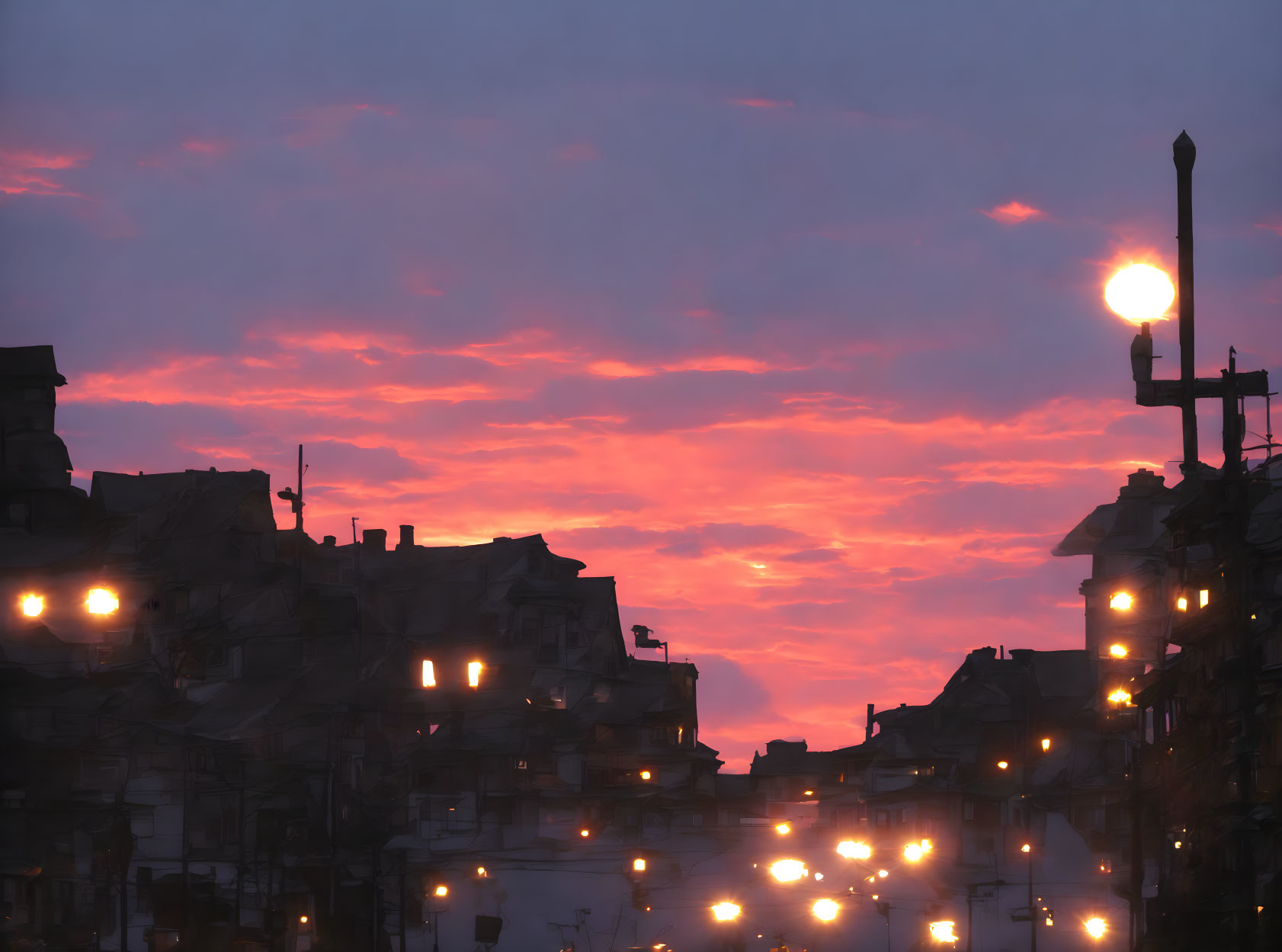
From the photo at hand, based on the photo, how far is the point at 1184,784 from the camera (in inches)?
2010

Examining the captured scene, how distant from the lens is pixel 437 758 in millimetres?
87938

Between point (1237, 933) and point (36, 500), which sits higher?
point (36, 500)

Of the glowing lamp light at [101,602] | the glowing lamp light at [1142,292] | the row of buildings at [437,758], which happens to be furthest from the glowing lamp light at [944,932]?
the glowing lamp light at [1142,292]

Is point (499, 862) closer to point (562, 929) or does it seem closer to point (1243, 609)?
point (562, 929)

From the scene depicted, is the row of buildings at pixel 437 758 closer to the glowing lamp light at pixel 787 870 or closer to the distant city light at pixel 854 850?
the distant city light at pixel 854 850

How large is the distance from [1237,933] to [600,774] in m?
78.3

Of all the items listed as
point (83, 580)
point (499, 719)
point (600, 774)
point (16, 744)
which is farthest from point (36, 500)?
point (600, 774)

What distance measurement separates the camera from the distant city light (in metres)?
82.4

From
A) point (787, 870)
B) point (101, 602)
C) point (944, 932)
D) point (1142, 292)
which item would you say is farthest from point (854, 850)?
point (1142, 292)

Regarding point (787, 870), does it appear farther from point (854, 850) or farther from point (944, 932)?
point (944, 932)

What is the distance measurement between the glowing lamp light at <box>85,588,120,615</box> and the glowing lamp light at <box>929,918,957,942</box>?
1823 inches

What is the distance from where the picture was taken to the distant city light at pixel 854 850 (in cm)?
8244

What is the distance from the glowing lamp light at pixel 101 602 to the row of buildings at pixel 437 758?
0.52 feet

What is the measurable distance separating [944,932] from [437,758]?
28271 millimetres
